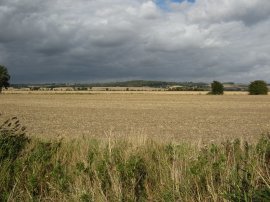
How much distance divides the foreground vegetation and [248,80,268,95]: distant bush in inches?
5365

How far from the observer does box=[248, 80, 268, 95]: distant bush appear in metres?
138

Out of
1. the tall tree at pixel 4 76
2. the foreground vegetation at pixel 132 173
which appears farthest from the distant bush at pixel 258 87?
the foreground vegetation at pixel 132 173

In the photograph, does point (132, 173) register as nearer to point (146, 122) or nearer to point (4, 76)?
point (146, 122)

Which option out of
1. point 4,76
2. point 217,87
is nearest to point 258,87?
point 217,87

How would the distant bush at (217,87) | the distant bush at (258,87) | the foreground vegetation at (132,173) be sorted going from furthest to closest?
the distant bush at (217,87), the distant bush at (258,87), the foreground vegetation at (132,173)

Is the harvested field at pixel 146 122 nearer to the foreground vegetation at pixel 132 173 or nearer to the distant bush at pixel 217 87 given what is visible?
the foreground vegetation at pixel 132 173

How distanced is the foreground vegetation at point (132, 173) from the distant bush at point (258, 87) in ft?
447

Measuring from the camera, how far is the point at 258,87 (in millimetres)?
139375

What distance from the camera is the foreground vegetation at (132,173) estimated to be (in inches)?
225

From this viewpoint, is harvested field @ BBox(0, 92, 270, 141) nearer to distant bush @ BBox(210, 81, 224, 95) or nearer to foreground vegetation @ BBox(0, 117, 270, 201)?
foreground vegetation @ BBox(0, 117, 270, 201)

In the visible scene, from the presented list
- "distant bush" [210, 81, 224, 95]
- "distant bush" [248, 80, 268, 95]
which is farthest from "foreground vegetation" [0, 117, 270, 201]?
"distant bush" [210, 81, 224, 95]

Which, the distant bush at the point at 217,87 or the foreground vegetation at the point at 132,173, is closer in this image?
the foreground vegetation at the point at 132,173

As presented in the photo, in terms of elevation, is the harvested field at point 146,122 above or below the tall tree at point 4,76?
below

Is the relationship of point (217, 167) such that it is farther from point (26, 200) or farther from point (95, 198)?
point (26, 200)
